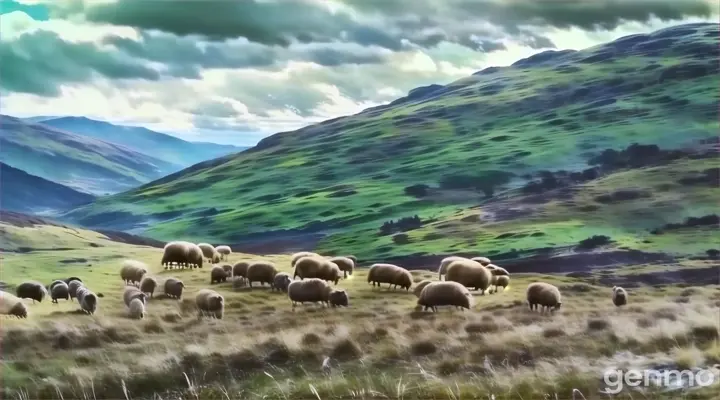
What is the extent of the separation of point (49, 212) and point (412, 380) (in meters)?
5.10

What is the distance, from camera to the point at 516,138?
8.26 m

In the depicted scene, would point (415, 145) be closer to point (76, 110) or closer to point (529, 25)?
point (529, 25)

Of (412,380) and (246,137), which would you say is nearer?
(412,380)

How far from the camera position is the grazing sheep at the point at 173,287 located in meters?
7.56

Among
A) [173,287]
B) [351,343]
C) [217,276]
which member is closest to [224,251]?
[217,276]

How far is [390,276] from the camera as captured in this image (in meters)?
7.60

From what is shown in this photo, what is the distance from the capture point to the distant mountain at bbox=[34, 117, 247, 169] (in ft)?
27.0

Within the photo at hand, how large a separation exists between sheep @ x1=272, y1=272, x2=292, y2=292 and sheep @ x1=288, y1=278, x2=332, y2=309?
0.10m

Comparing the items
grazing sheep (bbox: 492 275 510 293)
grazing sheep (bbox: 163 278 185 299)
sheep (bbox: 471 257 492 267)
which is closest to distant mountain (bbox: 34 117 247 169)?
grazing sheep (bbox: 163 278 185 299)

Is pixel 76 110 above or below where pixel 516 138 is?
above

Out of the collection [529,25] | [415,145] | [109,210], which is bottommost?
[109,210]

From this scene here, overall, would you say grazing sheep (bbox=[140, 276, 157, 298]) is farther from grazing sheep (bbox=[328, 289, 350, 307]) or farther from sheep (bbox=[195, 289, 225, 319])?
grazing sheep (bbox=[328, 289, 350, 307])

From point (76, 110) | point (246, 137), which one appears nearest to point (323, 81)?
point (246, 137)

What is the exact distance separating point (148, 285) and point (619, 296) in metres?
5.70
